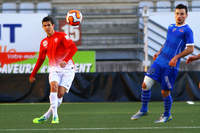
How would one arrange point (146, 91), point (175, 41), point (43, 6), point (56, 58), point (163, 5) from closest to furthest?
1. point (175, 41)
2. point (146, 91)
3. point (56, 58)
4. point (163, 5)
5. point (43, 6)

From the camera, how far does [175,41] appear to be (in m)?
7.95

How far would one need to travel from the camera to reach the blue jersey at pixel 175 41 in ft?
25.9

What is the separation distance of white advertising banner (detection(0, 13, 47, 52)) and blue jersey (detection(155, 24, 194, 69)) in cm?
1470

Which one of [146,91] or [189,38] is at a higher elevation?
[189,38]

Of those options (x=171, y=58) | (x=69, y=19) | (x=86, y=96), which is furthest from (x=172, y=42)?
(x=86, y=96)

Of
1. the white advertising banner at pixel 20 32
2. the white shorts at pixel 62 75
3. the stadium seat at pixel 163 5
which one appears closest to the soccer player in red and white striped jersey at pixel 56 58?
the white shorts at pixel 62 75

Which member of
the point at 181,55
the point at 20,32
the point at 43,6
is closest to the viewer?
the point at 181,55

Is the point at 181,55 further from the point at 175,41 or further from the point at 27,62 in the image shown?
the point at 27,62

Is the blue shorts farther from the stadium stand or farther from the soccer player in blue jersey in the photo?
the stadium stand

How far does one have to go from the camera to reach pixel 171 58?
7.99m

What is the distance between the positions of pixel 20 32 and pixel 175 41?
1526cm

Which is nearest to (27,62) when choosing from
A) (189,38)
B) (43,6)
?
(43,6)

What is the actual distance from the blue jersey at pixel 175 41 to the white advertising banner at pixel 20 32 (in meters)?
14.7

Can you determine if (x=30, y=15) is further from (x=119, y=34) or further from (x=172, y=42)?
(x=172, y=42)
